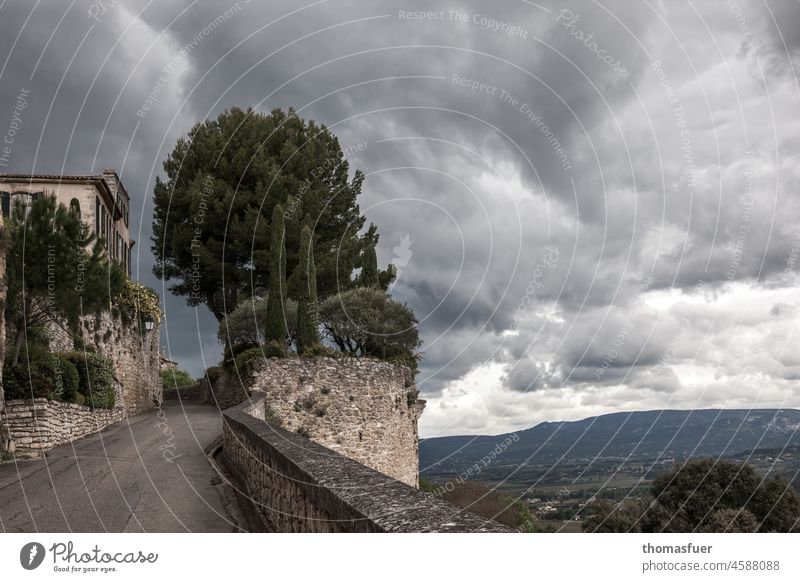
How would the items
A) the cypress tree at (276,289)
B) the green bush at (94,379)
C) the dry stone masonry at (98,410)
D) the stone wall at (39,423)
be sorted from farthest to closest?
the cypress tree at (276,289)
the green bush at (94,379)
the dry stone masonry at (98,410)
the stone wall at (39,423)

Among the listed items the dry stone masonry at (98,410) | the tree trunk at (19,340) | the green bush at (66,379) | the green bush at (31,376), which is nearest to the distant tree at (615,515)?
the dry stone masonry at (98,410)

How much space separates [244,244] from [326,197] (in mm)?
5271

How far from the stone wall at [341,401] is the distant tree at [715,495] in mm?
9746

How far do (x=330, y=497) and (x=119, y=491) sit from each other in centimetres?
630

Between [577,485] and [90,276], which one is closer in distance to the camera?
[577,485]

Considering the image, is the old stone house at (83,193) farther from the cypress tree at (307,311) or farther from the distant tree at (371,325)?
the distant tree at (371,325)

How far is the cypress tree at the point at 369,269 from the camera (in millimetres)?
35625

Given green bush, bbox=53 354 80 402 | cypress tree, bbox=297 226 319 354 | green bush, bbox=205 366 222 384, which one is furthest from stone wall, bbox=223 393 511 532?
green bush, bbox=205 366 222 384

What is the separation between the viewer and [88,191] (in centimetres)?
3275

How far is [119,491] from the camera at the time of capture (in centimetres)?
1019

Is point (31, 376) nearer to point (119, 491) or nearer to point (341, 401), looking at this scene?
point (119, 491)
